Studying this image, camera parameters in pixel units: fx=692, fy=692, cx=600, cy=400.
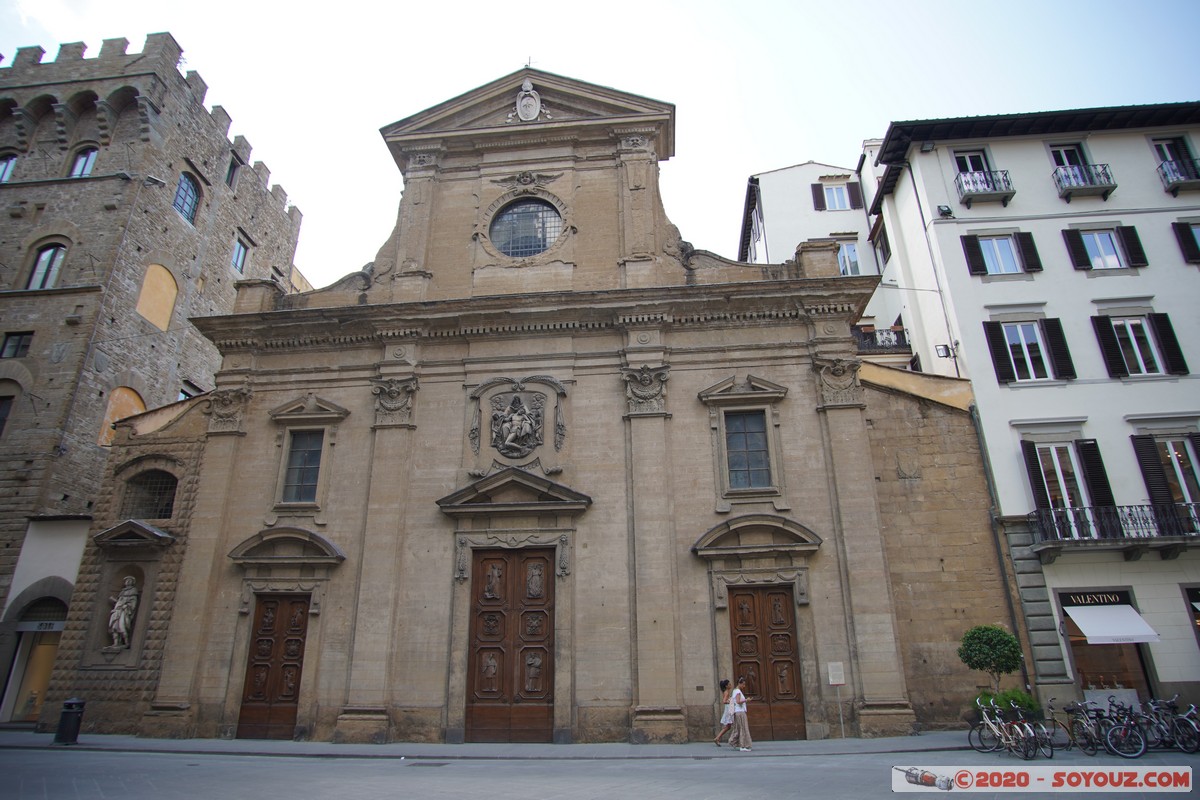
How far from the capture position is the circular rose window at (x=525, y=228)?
778 inches

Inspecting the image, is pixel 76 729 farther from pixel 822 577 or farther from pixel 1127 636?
pixel 1127 636

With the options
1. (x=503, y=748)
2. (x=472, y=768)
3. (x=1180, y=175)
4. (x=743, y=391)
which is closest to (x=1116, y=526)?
(x=743, y=391)

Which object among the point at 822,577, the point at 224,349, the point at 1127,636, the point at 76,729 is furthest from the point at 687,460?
the point at 76,729

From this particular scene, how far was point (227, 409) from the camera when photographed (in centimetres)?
1848

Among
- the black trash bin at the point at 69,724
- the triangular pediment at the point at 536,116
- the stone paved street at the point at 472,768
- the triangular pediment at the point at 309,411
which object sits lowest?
the stone paved street at the point at 472,768

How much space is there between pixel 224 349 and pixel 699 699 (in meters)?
15.4

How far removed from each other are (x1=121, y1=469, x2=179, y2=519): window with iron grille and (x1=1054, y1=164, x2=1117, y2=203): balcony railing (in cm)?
2620

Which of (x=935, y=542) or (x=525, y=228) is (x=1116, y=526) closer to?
(x=935, y=542)

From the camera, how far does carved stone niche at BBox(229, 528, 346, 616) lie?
54.2 feet

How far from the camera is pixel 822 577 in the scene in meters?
15.4

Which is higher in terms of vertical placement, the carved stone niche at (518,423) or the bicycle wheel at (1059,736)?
the carved stone niche at (518,423)

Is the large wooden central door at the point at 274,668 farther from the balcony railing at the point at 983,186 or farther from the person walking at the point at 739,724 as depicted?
the balcony railing at the point at 983,186

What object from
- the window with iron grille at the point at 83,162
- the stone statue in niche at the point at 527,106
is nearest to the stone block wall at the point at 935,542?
the stone statue in niche at the point at 527,106

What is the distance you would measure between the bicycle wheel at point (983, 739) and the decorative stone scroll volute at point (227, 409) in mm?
17959
